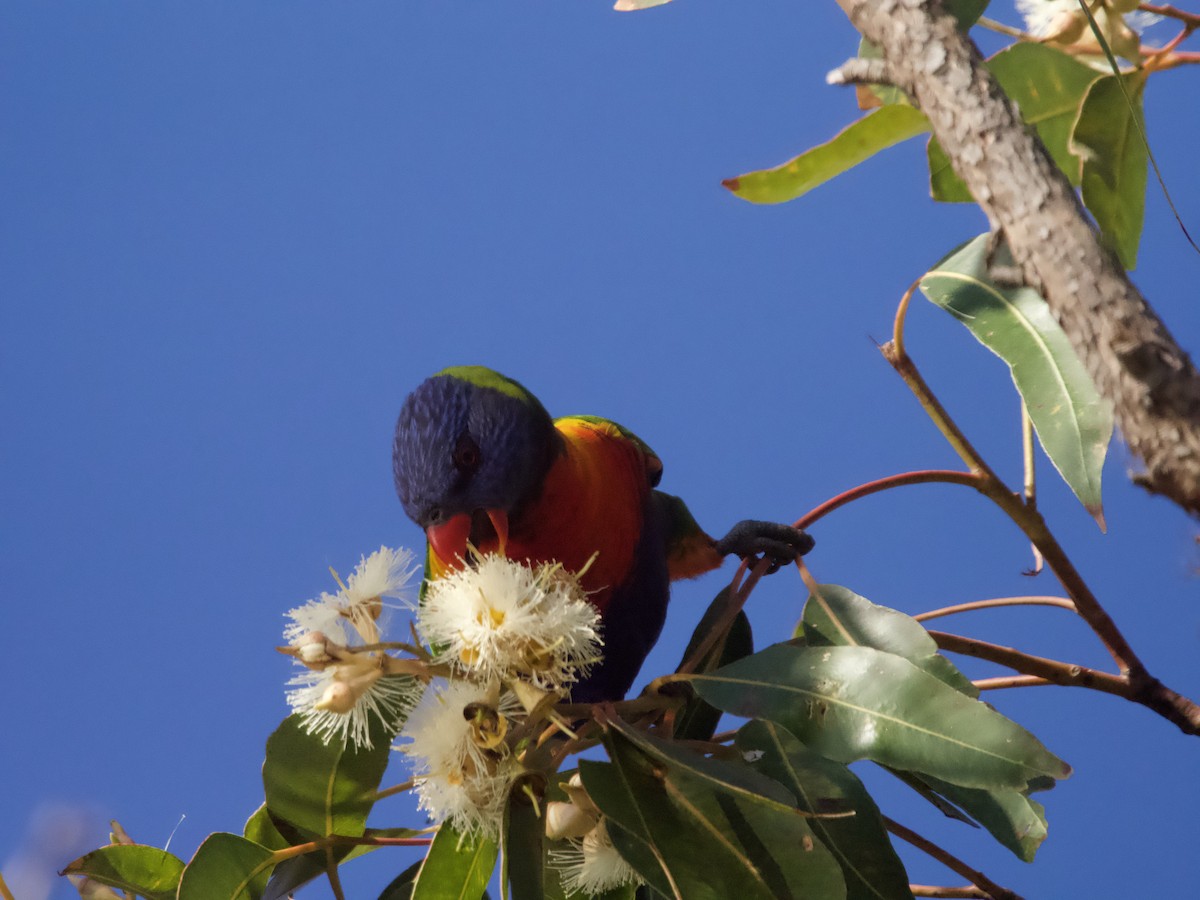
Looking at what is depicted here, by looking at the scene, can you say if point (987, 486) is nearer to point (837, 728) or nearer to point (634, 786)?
point (837, 728)

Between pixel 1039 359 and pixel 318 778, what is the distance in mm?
643

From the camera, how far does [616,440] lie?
125 cm

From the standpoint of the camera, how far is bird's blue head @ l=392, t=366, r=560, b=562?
3.27 ft

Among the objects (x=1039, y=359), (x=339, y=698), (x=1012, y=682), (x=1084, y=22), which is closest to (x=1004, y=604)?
(x=1012, y=682)

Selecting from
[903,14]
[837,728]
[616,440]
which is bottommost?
[837,728]

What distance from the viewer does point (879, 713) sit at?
65 cm

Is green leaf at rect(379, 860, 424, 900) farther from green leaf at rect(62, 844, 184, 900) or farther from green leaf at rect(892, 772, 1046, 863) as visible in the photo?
green leaf at rect(892, 772, 1046, 863)

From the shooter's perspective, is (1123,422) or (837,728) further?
(837,728)

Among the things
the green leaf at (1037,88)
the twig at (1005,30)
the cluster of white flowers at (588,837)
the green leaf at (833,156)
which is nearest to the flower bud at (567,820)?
the cluster of white flowers at (588,837)

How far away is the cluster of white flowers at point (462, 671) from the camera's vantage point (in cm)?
59

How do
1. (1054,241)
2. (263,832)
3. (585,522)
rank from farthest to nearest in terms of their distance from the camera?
(585,522)
(263,832)
(1054,241)

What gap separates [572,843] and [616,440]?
1.98 feet

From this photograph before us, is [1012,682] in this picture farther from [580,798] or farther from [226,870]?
[226,870]

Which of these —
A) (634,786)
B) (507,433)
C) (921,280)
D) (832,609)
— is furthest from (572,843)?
(921,280)
